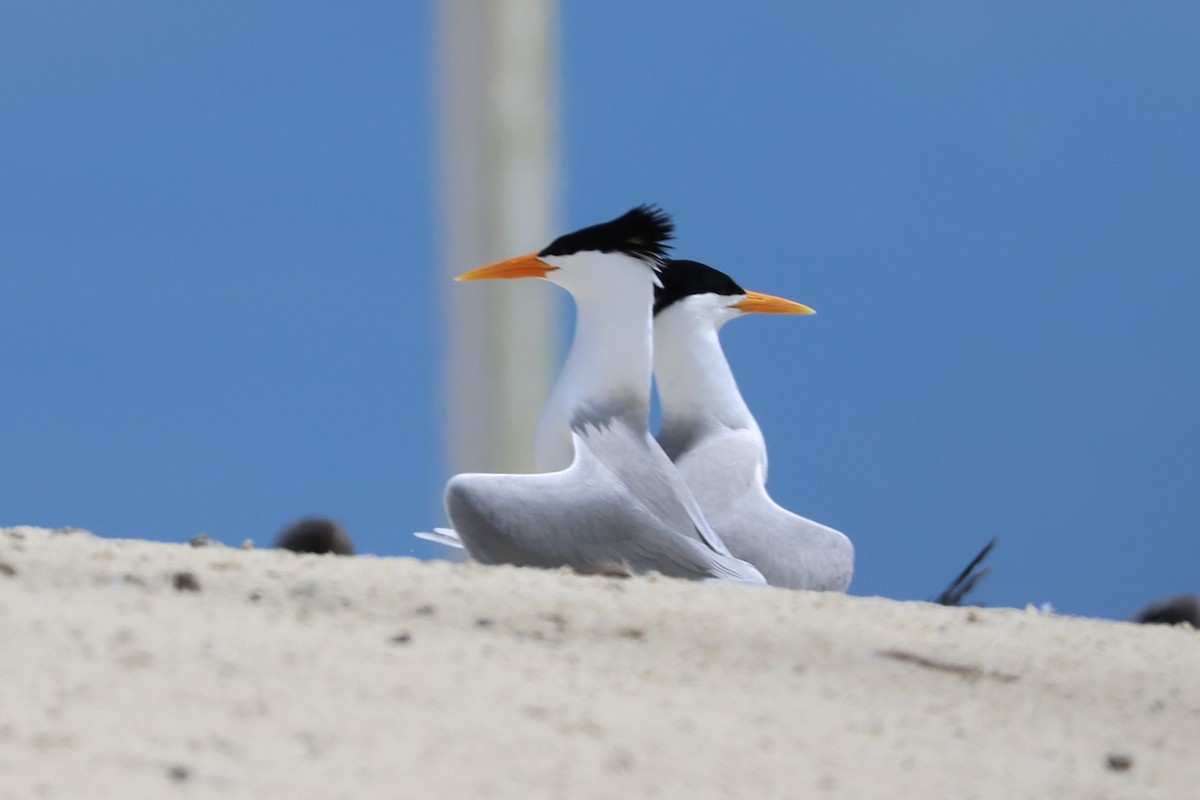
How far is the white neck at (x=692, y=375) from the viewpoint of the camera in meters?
5.48

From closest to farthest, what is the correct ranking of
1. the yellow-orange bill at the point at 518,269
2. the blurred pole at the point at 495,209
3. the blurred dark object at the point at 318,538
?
the yellow-orange bill at the point at 518,269
the blurred dark object at the point at 318,538
the blurred pole at the point at 495,209

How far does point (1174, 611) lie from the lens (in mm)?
5852

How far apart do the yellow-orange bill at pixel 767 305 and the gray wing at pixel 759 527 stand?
65 centimetres

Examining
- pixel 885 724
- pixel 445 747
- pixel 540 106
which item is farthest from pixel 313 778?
pixel 540 106

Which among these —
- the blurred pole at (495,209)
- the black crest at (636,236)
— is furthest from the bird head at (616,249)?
the blurred pole at (495,209)

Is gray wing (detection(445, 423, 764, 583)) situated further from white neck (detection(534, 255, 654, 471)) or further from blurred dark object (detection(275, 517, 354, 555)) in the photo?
blurred dark object (detection(275, 517, 354, 555))

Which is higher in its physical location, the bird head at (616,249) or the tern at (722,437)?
the bird head at (616,249)

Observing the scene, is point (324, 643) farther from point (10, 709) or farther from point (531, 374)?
point (531, 374)

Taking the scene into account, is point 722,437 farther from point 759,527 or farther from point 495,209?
point 495,209

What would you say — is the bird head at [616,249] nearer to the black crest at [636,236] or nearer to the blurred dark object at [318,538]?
the black crest at [636,236]

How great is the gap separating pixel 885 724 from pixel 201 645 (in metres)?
1.26

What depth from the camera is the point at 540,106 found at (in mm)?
6184

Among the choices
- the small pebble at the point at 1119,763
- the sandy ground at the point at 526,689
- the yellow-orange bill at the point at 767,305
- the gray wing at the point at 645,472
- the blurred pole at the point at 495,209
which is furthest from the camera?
the blurred pole at the point at 495,209

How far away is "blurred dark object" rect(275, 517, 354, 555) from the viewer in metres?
5.27
